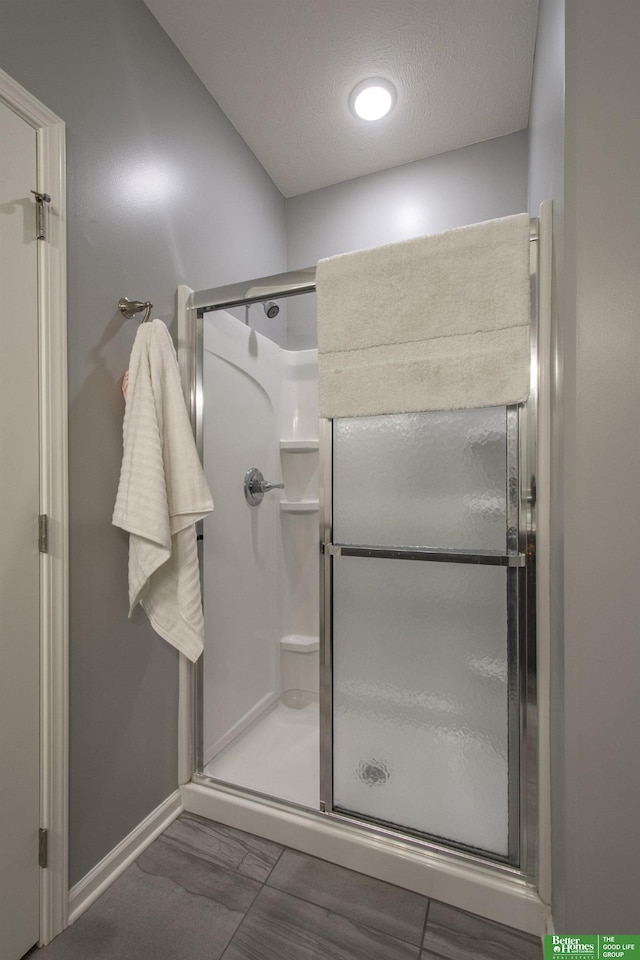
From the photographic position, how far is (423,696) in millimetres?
1313

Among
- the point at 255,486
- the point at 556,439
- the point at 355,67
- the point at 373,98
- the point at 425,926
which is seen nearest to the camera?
the point at 556,439

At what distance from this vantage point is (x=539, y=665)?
3.85ft

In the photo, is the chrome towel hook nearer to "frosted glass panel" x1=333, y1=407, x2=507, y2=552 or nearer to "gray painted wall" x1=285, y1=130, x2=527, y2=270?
"frosted glass panel" x1=333, y1=407, x2=507, y2=552

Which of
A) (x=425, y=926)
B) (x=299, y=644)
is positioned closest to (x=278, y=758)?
(x=299, y=644)

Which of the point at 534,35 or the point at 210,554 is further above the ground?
the point at 534,35

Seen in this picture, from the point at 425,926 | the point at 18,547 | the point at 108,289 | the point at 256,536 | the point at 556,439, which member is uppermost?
the point at 108,289

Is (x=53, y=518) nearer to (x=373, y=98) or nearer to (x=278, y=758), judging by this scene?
(x=278, y=758)

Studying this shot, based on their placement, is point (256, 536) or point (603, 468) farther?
point (256, 536)

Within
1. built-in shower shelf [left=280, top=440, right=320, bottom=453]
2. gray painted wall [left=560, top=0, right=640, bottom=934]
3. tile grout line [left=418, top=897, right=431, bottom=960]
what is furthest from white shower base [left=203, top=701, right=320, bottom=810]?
built-in shower shelf [left=280, top=440, right=320, bottom=453]

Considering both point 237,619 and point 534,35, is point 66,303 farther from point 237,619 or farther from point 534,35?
point 534,35

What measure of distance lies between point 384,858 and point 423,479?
107 centimetres

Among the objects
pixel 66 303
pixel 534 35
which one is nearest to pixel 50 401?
pixel 66 303

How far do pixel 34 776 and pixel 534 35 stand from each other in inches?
105

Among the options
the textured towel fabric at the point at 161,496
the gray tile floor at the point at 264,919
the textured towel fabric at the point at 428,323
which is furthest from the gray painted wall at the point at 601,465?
the textured towel fabric at the point at 161,496
